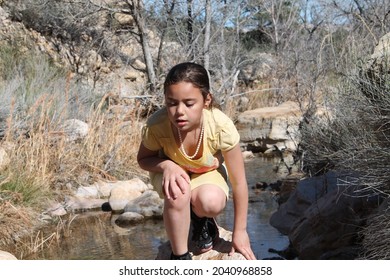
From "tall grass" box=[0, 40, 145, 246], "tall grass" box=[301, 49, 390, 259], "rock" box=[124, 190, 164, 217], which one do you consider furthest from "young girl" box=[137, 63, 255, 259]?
"rock" box=[124, 190, 164, 217]

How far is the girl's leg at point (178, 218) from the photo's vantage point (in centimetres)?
278

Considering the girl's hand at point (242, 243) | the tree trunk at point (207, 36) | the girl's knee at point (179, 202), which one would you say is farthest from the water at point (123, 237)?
the tree trunk at point (207, 36)

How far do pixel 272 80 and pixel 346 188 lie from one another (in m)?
10.3

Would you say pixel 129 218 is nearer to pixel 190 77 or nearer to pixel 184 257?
pixel 184 257

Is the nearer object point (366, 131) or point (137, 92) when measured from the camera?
point (366, 131)

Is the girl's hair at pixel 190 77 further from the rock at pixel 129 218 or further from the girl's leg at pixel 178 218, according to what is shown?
the rock at pixel 129 218

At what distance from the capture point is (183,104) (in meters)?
2.80

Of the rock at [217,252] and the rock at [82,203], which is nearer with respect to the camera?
the rock at [217,252]

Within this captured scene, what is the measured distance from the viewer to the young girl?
2.80 m

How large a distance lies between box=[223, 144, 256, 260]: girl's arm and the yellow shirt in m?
0.05

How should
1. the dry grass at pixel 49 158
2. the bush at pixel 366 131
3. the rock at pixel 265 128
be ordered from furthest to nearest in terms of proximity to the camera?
the rock at pixel 265 128, the dry grass at pixel 49 158, the bush at pixel 366 131

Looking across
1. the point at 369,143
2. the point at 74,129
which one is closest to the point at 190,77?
the point at 369,143

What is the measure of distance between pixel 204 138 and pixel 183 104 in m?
0.22

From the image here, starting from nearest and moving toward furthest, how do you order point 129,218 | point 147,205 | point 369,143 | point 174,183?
point 174,183 < point 369,143 < point 129,218 < point 147,205
